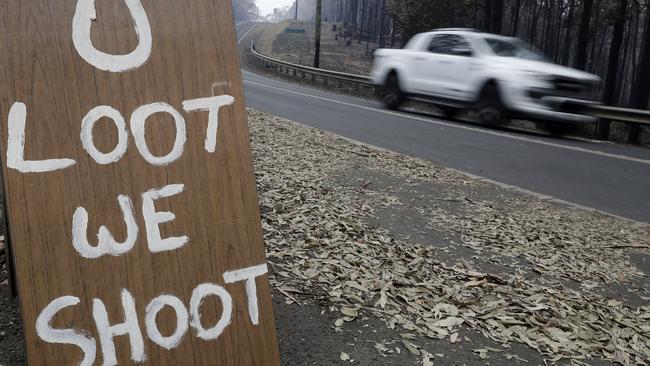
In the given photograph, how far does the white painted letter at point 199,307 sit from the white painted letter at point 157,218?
0.60 ft

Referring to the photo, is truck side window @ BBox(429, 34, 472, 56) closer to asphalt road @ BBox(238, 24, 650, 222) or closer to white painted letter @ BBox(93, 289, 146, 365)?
asphalt road @ BBox(238, 24, 650, 222)

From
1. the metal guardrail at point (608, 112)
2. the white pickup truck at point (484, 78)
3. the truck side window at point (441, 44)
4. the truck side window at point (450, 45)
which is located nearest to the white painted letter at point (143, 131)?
the white pickup truck at point (484, 78)

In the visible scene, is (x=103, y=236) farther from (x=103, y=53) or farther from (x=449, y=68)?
(x=449, y=68)

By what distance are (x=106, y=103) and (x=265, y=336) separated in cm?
100

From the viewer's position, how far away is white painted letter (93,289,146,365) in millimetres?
1843

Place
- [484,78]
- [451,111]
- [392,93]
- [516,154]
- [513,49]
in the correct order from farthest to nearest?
[392,93] → [451,111] → [513,49] → [484,78] → [516,154]

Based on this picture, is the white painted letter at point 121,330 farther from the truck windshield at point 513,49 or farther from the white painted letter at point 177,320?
the truck windshield at point 513,49

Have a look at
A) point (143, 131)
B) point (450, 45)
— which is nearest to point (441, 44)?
point (450, 45)

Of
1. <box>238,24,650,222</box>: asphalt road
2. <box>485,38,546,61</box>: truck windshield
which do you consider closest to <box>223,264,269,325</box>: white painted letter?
<box>238,24,650,222</box>: asphalt road

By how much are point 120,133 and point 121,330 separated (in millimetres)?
660

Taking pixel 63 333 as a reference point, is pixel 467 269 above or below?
below

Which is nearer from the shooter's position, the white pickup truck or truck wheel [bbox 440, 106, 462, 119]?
the white pickup truck

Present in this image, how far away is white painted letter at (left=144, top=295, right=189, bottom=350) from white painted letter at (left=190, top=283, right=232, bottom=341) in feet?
0.10

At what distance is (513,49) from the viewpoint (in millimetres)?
12836
